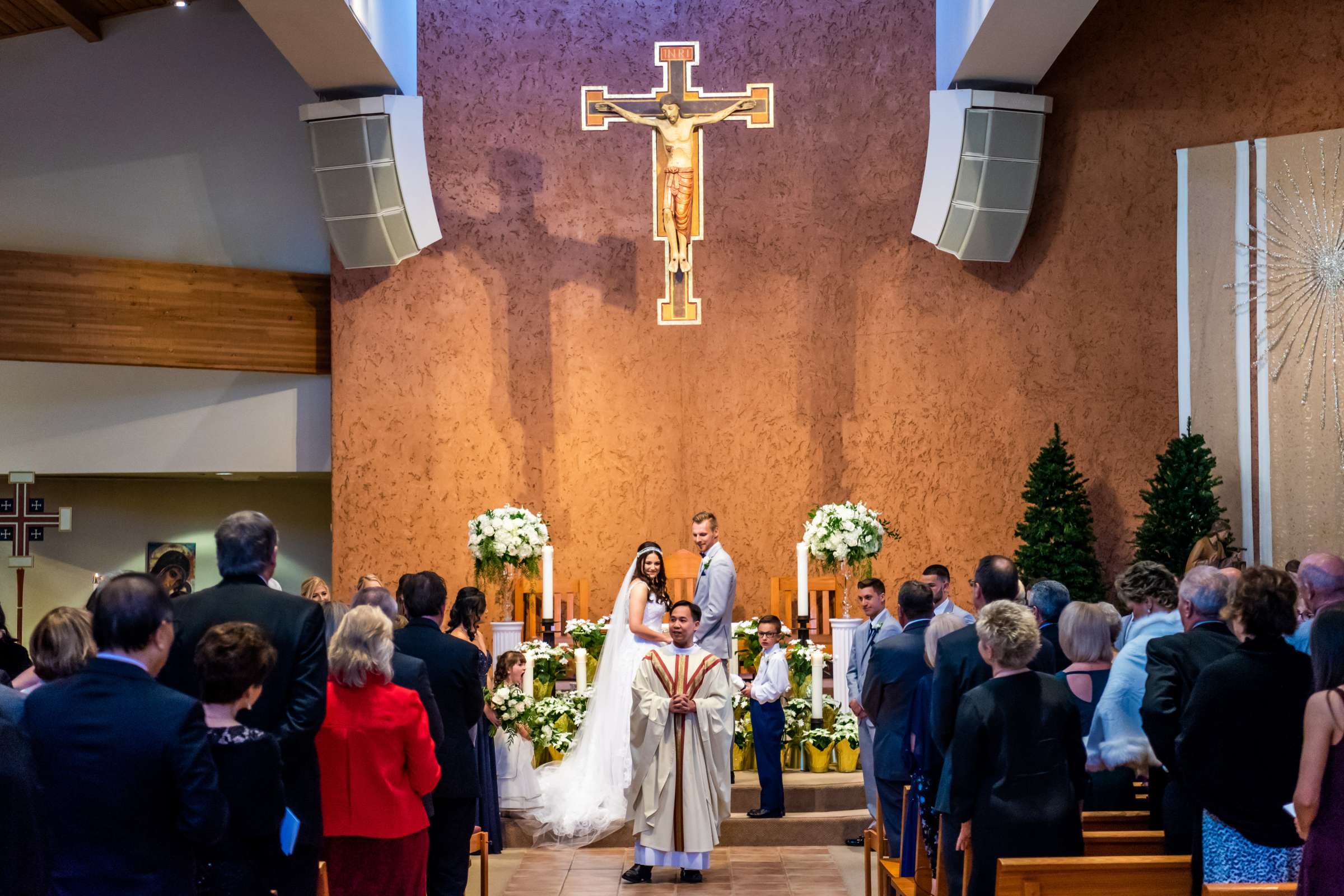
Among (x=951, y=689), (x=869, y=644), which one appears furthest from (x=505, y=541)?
(x=951, y=689)

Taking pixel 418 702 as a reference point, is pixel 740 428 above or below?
above

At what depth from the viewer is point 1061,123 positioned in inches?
423

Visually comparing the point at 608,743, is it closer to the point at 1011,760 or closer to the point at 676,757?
the point at 676,757

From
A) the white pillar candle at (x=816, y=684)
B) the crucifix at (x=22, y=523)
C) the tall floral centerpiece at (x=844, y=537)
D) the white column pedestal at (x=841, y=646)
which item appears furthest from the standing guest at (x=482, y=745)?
the crucifix at (x=22, y=523)

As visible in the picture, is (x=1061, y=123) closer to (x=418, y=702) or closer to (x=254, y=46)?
(x=254, y=46)

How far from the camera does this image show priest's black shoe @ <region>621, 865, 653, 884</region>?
6.60 m

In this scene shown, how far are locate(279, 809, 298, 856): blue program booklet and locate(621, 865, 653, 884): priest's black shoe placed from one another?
11.5 feet

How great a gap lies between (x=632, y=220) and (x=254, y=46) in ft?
12.2

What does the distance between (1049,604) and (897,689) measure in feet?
2.45

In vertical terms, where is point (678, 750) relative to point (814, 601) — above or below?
below

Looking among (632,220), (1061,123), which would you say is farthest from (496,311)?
(1061,123)

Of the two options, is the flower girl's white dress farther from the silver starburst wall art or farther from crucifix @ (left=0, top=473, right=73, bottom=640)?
the silver starburst wall art

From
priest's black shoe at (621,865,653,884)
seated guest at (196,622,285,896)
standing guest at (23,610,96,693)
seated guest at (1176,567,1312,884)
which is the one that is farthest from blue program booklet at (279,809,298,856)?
priest's black shoe at (621,865,653,884)

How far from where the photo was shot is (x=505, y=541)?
30.9 feet
